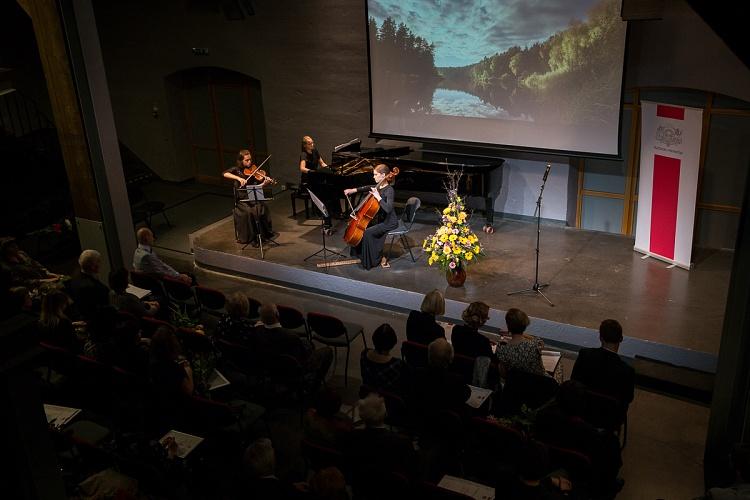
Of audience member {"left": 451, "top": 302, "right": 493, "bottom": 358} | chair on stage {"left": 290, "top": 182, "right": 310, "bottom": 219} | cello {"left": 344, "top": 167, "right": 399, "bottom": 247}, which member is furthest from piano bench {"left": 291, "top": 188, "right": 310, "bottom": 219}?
audience member {"left": 451, "top": 302, "right": 493, "bottom": 358}

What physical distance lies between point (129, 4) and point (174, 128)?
2.20 m

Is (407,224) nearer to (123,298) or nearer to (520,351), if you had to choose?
(123,298)

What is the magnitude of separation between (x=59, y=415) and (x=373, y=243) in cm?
416

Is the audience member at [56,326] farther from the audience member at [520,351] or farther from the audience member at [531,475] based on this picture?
the audience member at [531,475]

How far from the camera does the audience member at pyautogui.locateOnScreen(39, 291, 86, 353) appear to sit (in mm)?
6055

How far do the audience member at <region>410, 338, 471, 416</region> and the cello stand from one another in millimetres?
3427

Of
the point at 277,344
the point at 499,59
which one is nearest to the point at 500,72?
the point at 499,59

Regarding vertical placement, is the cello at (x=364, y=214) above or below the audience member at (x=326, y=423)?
above

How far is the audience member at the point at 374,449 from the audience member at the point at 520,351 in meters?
1.21

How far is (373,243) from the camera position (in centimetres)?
849

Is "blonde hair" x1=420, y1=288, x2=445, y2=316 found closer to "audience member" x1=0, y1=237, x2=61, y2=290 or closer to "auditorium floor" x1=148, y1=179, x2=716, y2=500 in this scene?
"auditorium floor" x1=148, y1=179, x2=716, y2=500

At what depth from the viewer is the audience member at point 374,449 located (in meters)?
4.50

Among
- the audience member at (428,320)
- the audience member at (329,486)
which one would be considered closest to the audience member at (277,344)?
the audience member at (428,320)

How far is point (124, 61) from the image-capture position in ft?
42.3
